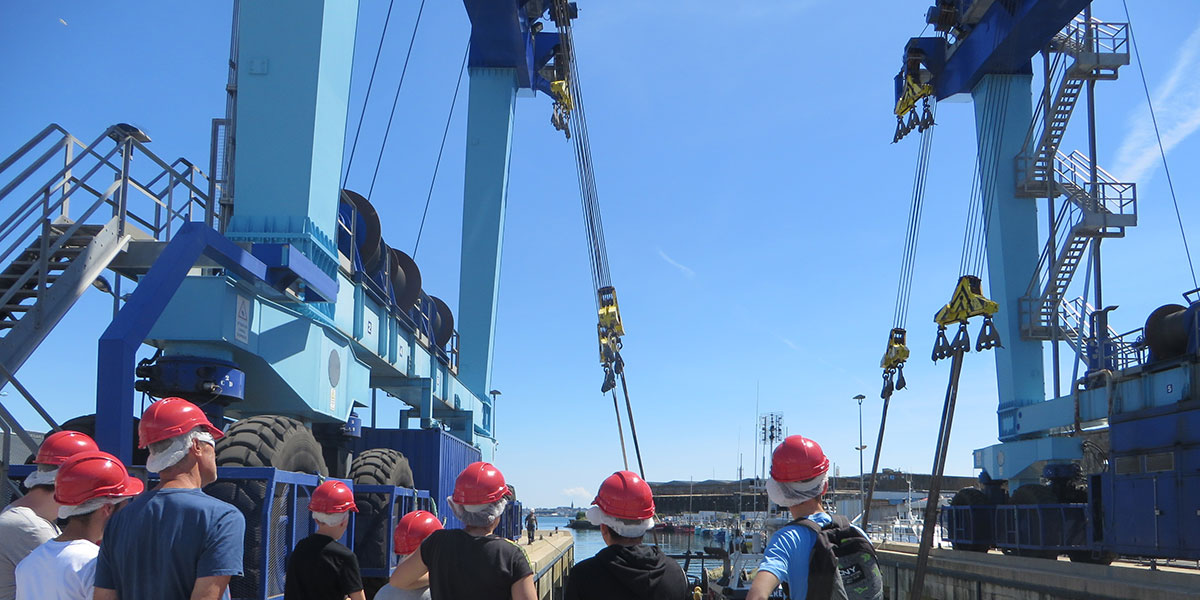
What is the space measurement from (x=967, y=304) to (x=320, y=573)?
8.98m

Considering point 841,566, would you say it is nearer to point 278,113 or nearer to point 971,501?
point 278,113

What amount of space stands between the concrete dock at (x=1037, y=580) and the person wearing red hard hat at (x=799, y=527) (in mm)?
11652

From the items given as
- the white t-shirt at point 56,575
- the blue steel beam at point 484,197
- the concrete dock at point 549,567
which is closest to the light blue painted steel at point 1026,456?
the concrete dock at point 549,567

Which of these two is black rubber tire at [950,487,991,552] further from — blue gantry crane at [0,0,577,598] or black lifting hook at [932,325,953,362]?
blue gantry crane at [0,0,577,598]

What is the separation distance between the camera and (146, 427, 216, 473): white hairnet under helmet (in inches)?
152

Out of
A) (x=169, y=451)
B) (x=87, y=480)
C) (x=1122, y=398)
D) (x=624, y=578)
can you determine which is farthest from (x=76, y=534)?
(x=1122, y=398)

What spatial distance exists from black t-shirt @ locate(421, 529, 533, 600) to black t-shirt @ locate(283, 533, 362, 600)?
0.96 m

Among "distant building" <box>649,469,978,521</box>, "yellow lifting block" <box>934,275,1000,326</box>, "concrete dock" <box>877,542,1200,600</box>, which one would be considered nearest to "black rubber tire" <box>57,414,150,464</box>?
"yellow lifting block" <box>934,275,1000,326</box>

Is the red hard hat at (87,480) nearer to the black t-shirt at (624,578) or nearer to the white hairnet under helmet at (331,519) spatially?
the white hairnet under helmet at (331,519)

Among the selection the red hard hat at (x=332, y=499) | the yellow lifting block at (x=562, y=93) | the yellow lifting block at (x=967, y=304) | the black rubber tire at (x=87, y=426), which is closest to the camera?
the red hard hat at (x=332, y=499)

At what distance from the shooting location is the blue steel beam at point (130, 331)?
7836mm

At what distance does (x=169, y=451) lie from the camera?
387 cm

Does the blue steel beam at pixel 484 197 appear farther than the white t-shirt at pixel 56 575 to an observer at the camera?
Yes

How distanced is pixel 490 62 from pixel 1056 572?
1928 centimetres
